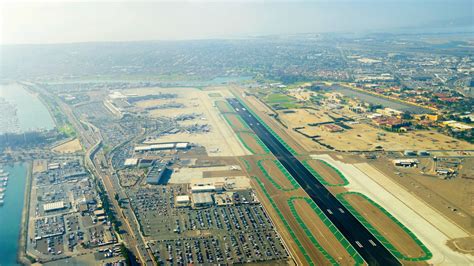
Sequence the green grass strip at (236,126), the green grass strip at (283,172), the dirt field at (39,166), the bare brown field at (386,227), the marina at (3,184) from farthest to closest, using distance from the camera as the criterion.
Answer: the green grass strip at (236,126) → the dirt field at (39,166) → the green grass strip at (283,172) → the marina at (3,184) → the bare brown field at (386,227)

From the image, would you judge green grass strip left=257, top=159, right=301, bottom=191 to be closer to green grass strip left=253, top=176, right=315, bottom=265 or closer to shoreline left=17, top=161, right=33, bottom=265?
green grass strip left=253, top=176, right=315, bottom=265

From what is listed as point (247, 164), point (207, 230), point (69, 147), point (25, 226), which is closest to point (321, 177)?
point (247, 164)

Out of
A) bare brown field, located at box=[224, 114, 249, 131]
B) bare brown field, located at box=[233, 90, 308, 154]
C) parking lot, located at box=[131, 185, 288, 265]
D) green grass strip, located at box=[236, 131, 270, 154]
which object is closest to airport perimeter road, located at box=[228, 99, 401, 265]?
green grass strip, located at box=[236, 131, 270, 154]

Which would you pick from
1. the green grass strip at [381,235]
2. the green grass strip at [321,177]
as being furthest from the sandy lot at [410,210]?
the green grass strip at [321,177]

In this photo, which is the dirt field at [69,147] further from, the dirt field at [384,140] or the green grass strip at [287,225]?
the dirt field at [384,140]

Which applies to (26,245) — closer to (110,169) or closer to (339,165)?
(110,169)

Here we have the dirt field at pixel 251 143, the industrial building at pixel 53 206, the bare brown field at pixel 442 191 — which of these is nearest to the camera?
the bare brown field at pixel 442 191

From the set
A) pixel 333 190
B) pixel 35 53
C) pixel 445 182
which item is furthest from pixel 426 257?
pixel 35 53
